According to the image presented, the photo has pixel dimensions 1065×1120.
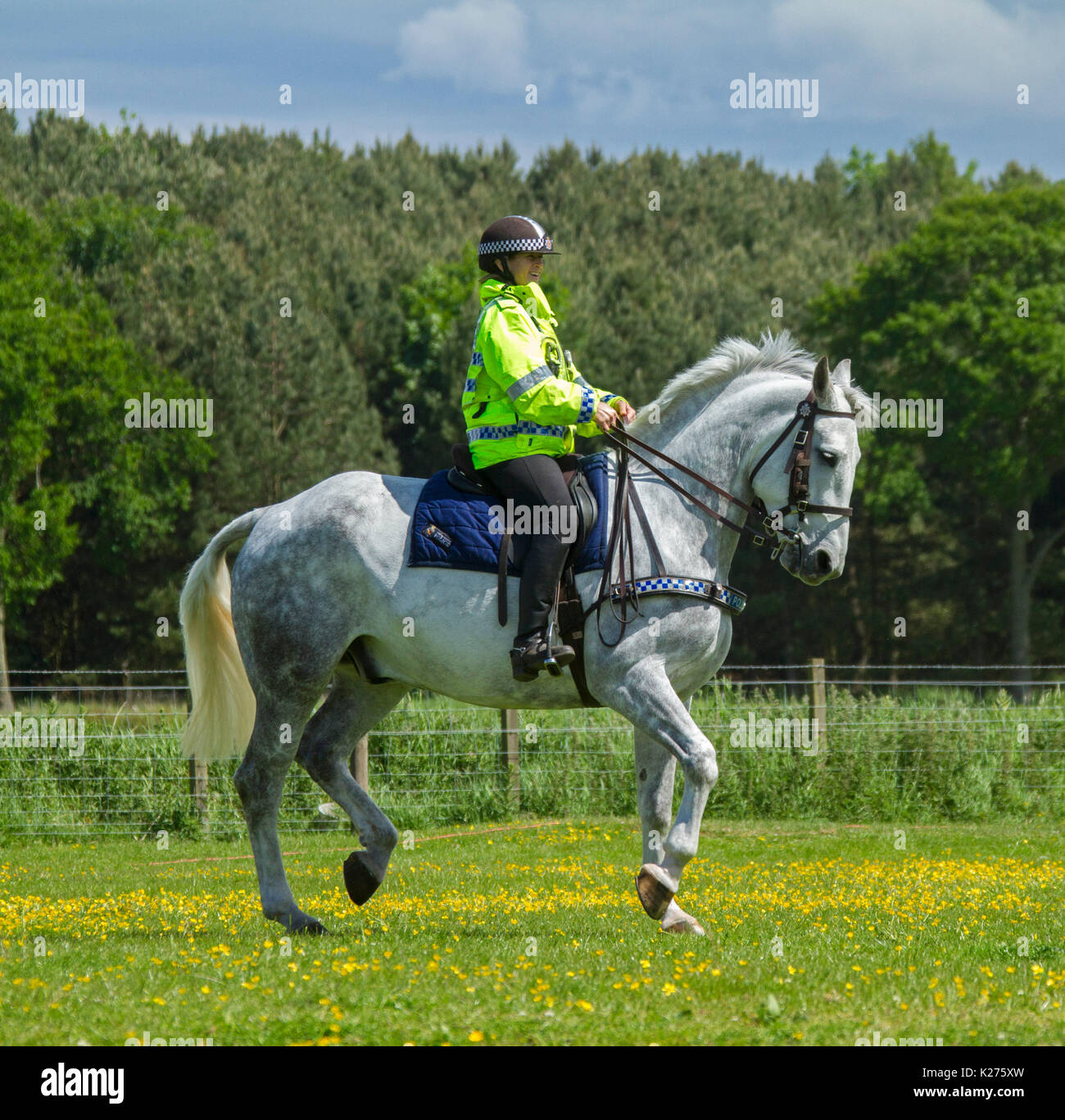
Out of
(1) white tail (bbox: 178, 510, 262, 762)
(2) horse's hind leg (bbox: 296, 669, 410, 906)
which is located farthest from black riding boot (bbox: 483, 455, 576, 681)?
(1) white tail (bbox: 178, 510, 262, 762)

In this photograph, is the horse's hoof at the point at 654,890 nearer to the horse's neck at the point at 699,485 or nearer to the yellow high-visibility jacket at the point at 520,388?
the horse's neck at the point at 699,485

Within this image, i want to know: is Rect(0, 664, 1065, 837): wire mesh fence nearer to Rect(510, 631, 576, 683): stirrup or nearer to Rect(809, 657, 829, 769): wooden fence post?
Rect(809, 657, 829, 769): wooden fence post

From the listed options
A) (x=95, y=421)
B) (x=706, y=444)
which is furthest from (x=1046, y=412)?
(x=706, y=444)

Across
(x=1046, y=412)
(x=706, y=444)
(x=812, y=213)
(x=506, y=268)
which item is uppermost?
(x=812, y=213)

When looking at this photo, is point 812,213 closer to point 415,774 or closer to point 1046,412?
point 1046,412

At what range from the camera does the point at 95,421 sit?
45094mm

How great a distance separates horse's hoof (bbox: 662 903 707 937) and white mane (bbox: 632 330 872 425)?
283 cm

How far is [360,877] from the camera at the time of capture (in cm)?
809

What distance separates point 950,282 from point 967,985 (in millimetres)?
46417

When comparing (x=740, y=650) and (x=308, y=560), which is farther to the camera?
(x=740, y=650)

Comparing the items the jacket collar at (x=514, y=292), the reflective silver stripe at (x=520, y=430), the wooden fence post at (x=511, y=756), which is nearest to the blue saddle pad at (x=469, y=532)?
the reflective silver stripe at (x=520, y=430)

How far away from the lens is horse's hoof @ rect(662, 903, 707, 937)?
24.7 feet

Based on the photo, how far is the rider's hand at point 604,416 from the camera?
7512 mm

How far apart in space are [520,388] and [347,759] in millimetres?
2629
